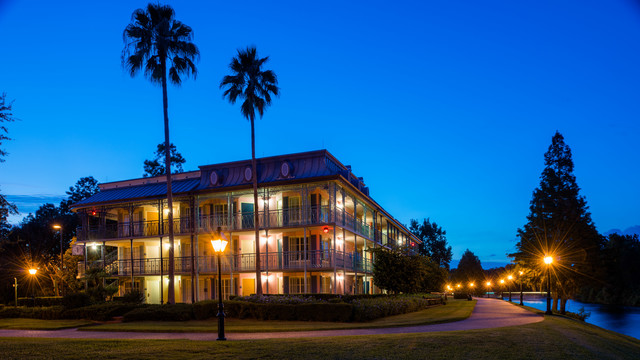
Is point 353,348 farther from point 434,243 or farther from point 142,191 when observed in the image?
point 434,243

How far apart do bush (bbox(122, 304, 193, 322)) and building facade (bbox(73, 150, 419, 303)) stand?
5909 millimetres

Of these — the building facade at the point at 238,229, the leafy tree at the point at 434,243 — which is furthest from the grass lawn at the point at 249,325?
the leafy tree at the point at 434,243

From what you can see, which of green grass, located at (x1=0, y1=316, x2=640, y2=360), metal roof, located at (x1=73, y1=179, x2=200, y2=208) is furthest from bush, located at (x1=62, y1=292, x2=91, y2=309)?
green grass, located at (x1=0, y1=316, x2=640, y2=360)

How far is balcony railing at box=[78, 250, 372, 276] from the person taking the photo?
30828 mm

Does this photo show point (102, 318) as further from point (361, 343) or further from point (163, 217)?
point (361, 343)

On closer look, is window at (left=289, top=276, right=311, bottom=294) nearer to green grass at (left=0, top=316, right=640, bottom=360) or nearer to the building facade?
the building facade

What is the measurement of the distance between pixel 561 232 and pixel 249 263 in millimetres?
27199

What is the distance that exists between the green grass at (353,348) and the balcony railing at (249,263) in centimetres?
1535

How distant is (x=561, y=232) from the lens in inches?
1668

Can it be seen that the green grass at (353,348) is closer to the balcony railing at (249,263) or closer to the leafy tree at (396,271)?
the balcony railing at (249,263)

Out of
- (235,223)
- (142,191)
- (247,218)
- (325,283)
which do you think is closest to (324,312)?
(325,283)

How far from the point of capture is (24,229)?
51.8 meters

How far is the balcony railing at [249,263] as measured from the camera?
101 feet

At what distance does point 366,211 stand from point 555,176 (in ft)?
58.4
